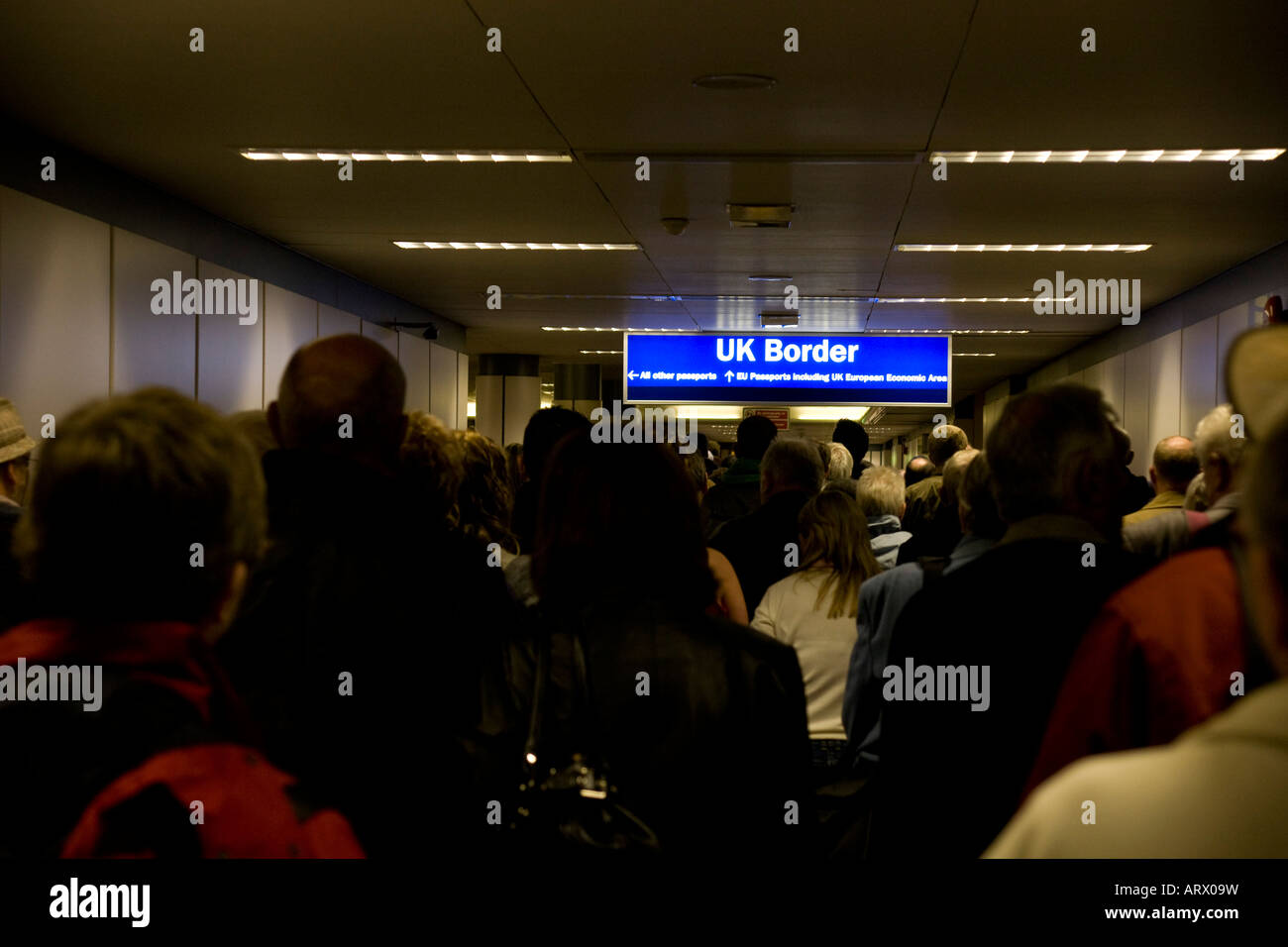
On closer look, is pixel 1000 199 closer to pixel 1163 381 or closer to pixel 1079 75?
pixel 1079 75

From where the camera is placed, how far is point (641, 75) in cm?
456

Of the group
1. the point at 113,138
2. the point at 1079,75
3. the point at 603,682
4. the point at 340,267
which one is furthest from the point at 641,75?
the point at 340,267

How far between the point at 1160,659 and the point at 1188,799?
0.56 meters

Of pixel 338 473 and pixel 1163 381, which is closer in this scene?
pixel 338 473

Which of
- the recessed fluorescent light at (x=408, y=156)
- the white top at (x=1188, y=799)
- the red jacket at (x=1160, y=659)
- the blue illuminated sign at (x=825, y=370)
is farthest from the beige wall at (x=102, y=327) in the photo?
the white top at (x=1188, y=799)

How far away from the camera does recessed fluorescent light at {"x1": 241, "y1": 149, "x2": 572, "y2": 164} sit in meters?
5.71

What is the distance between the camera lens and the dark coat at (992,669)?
1.85 m

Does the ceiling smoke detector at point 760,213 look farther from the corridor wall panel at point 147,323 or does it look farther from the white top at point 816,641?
the white top at point 816,641

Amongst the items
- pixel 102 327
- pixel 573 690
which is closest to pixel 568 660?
pixel 573 690

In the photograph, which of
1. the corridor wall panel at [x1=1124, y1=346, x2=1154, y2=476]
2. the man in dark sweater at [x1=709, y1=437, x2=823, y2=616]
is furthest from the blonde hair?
the corridor wall panel at [x1=1124, y1=346, x2=1154, y2=476]

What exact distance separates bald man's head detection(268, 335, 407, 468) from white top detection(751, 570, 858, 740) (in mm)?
1649

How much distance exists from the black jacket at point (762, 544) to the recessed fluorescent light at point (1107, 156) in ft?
Answer: 7.86

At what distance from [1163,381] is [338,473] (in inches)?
384
